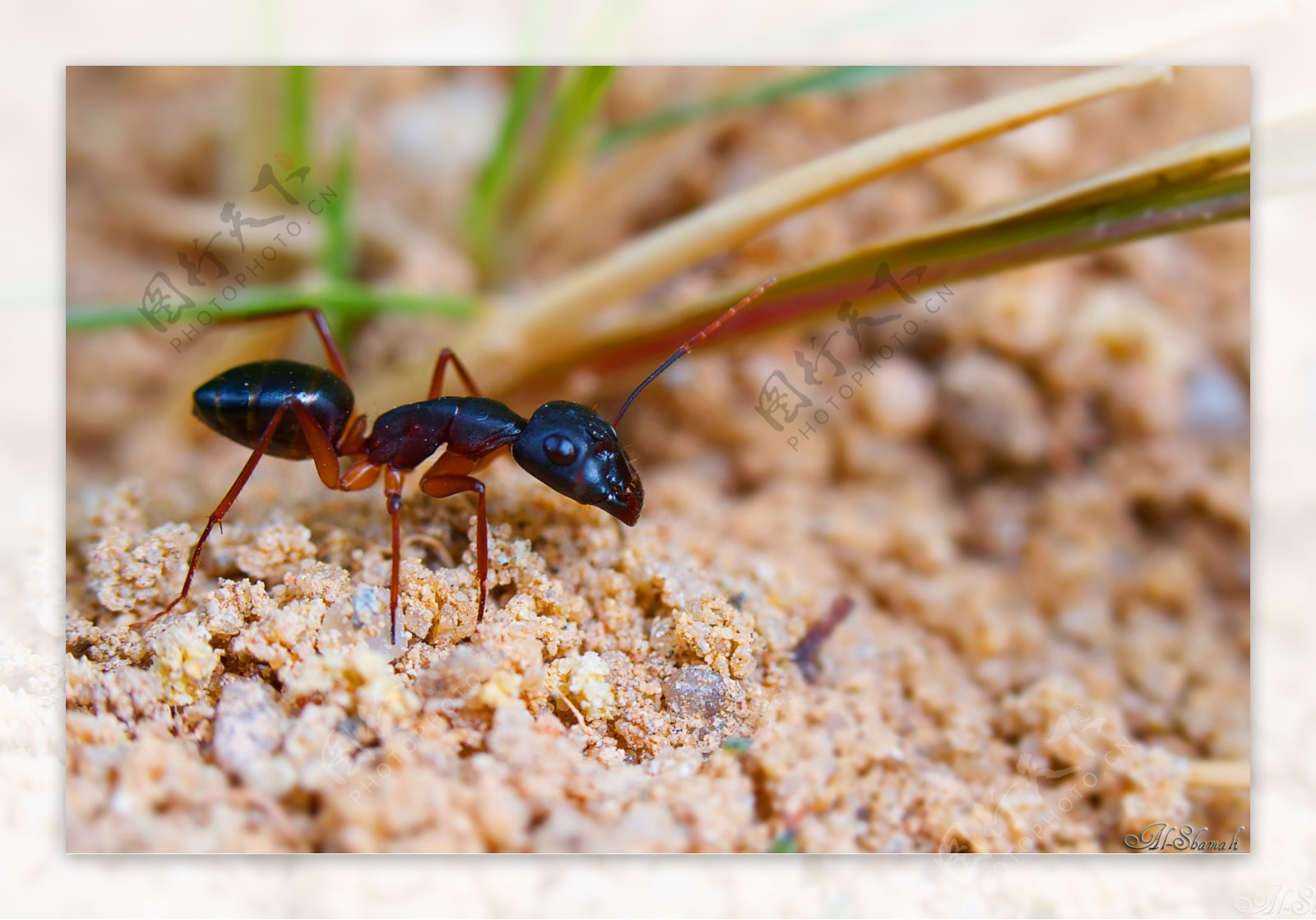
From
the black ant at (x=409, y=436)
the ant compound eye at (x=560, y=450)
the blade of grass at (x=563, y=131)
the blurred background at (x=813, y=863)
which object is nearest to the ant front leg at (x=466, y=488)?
the black ant at (x=409, y=436)

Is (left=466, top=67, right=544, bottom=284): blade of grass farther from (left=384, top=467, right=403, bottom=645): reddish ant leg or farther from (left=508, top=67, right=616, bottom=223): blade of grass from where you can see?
(left=384, top=467, right=403, bottom=645): reddish ant leg

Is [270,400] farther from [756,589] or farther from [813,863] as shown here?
[813,863]

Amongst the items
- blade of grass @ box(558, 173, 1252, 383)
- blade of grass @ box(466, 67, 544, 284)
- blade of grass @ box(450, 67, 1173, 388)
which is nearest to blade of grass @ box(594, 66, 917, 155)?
blade of grass @ box(466, 67, 544, 284)

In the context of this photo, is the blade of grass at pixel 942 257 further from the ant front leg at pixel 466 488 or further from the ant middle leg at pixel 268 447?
the ant middle leg at pixel 268 447

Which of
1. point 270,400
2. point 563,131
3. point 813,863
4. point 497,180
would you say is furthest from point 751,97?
point 813,863

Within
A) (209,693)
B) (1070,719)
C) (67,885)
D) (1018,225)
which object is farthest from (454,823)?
(1018,225)

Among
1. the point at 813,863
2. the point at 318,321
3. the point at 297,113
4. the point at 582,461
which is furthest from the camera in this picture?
the point at 297,113

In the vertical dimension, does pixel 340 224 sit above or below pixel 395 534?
above
